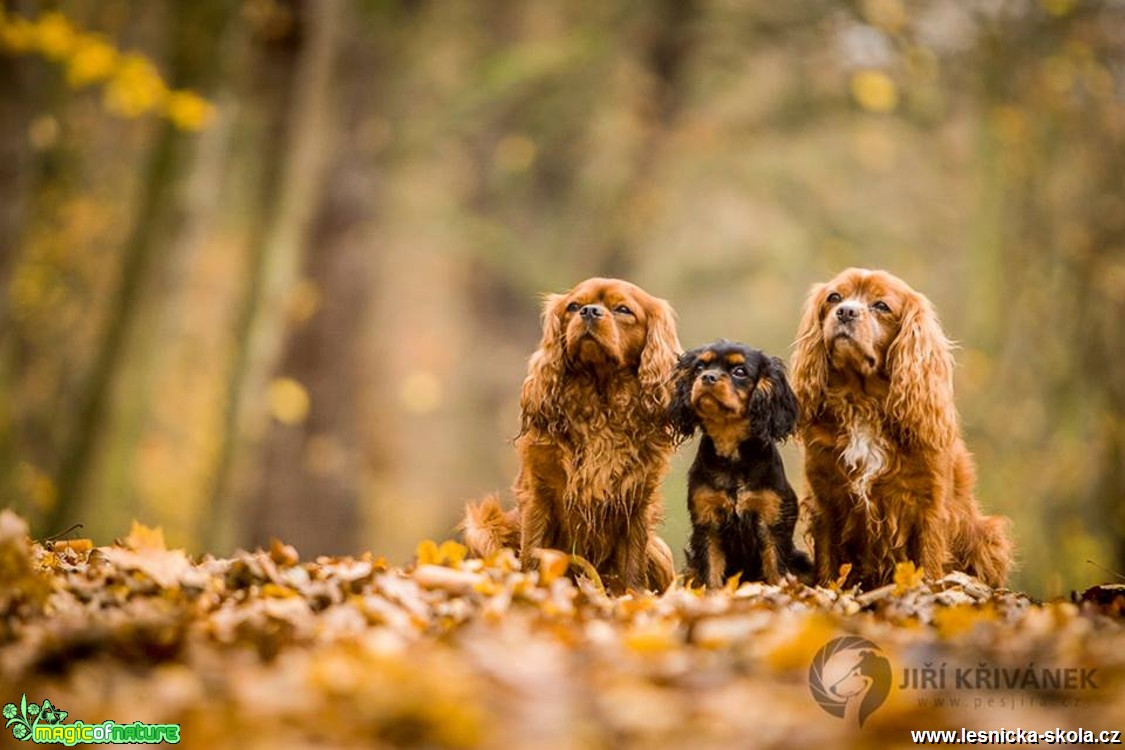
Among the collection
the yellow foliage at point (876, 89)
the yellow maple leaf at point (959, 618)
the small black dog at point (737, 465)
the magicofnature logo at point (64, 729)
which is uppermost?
the yellow foliage at point (876, 89)

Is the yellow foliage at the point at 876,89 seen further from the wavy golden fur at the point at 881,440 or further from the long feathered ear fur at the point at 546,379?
the long feathered ear fur at the point at 546,379

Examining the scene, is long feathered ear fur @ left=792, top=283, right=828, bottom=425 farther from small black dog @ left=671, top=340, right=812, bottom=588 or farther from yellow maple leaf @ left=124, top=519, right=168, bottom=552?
yellow maple leaf @ left=124, top=519, right=168, bottom=552

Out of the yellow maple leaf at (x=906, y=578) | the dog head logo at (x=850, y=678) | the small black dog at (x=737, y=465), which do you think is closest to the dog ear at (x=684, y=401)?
the small black dog at (x=737, y=465)

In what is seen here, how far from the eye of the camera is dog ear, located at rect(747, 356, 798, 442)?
4.83m

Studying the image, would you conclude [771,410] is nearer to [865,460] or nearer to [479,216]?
[865,460]

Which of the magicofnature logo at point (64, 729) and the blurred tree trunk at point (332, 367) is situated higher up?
the blurred tree trunk at point (332, 367)

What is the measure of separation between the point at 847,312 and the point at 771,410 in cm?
56

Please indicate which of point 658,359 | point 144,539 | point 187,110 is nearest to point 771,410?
point 658,359

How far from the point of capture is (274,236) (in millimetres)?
8984

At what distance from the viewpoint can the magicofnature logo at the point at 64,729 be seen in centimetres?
236

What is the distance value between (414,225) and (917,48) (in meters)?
6.25

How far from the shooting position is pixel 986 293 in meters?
10.0

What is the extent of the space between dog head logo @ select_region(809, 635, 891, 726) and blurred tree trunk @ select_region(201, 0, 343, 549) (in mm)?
6524

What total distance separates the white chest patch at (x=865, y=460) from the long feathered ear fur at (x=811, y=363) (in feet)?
0.79
